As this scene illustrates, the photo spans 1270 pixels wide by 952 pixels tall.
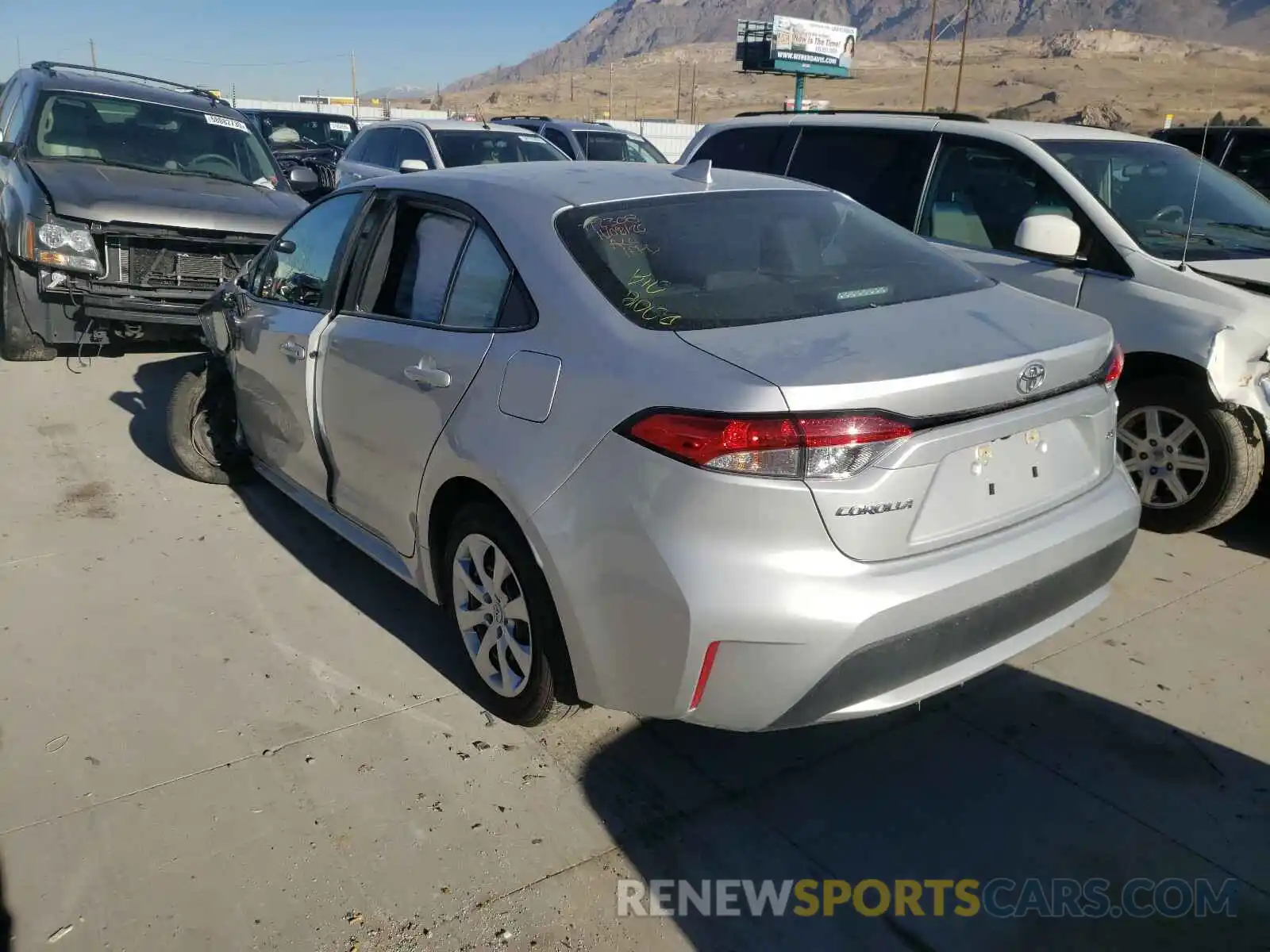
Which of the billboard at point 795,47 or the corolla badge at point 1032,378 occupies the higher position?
the billboard at point 795,47

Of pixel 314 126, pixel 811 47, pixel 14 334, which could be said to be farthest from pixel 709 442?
pixel 811 47

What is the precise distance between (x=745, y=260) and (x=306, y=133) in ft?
58.1

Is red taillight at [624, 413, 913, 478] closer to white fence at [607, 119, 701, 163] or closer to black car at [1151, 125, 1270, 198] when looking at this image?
black car at [1151, 125, 1270, 198]

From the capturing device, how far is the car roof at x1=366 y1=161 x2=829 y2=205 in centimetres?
327

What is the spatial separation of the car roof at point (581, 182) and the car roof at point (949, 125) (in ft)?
7.11

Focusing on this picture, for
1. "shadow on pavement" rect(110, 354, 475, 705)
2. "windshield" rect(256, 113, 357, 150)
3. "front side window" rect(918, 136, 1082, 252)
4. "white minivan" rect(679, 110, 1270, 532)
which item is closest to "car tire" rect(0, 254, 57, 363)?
"shadow on pavement" rect(110, 354, 475, 705)

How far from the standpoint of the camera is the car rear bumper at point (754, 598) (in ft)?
7.78

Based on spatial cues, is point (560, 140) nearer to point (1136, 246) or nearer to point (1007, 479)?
point (1136, 246)

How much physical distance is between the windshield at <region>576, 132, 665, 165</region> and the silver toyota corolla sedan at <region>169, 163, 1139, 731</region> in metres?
10.8

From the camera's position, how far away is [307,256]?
4312 millimetres

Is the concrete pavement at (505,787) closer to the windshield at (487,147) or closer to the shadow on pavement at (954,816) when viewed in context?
the shadow on pavement at (954,816)

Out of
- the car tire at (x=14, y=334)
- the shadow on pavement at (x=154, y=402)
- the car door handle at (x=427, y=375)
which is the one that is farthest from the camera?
the car tire at (x=14, y=334)

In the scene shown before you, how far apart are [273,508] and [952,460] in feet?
12.1

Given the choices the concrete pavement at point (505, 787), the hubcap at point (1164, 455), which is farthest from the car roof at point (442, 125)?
the hubcap at point (1164, 455)
